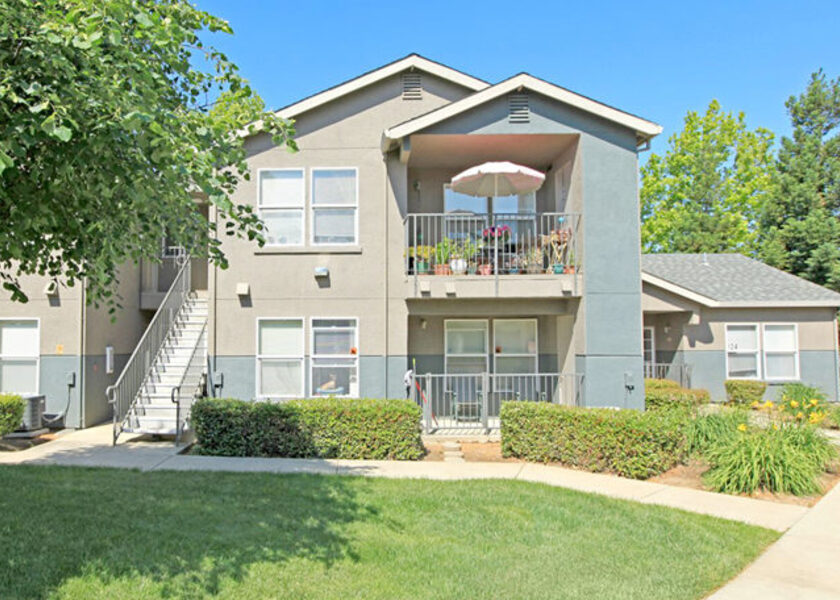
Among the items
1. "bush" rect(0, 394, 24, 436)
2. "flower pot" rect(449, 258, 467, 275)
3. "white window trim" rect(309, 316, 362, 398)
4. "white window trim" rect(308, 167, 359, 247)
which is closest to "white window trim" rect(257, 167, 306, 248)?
"white window trim" rect(308, 167, 359, 247)

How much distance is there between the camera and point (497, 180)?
470 inches

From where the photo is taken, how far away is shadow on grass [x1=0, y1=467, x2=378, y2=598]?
4.95 metres

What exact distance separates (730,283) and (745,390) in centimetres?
402

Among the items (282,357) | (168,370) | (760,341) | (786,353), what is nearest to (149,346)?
(168,370)

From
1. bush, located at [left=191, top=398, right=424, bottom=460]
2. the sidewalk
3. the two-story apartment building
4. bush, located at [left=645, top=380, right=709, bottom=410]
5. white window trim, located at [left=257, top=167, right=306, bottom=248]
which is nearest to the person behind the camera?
the sidewalk

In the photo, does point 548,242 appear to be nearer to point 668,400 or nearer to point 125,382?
point 668,400

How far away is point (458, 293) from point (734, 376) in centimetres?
1056

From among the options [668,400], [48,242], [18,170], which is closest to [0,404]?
[48,242]

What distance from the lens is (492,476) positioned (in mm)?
8789

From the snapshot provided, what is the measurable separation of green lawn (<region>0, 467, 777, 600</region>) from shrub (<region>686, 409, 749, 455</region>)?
277cm

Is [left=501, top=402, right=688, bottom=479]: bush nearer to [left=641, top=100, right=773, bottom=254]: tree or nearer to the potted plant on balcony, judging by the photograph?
Result: the potted plant on balcony

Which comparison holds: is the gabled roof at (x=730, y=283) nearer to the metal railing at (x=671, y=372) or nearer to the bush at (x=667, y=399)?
the metal railing at (x=671, y=372)

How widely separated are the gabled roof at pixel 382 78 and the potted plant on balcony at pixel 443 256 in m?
3.65

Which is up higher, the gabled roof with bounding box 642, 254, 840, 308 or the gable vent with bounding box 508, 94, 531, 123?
the gable vent with bounding box 508, 94, 531, 123
